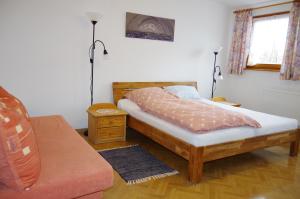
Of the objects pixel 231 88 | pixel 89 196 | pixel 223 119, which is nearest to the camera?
pixel 89 196

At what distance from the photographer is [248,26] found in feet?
15.0

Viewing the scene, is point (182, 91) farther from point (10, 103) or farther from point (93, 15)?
point (10, 103)

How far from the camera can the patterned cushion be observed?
123 centimetres

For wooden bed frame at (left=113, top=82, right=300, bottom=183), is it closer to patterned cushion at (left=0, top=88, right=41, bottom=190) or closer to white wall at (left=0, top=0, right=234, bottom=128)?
white wall at (left=0, top=0, right=234, bottom=128)

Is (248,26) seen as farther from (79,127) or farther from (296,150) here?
(79,127)

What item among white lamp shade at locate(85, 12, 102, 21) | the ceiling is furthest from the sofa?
the ceiling

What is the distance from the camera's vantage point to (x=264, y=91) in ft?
14.4

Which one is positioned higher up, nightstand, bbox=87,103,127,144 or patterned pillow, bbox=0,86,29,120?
patterned pillow, bbox=0,86,29,120

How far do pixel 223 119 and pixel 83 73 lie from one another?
2.15 meters

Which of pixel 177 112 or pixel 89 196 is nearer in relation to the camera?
pixel 89 196

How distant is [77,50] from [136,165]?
6.24 ft

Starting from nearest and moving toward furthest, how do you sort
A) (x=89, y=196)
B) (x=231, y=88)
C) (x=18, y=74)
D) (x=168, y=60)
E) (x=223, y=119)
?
(x=89, y=196) < (x=223, y=119) < (x=18, y=74) < (x=168, y=60) < (x=231, y=88)

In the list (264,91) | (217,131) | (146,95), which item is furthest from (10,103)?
(264,91)

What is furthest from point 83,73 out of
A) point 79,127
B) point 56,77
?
point 79,127
